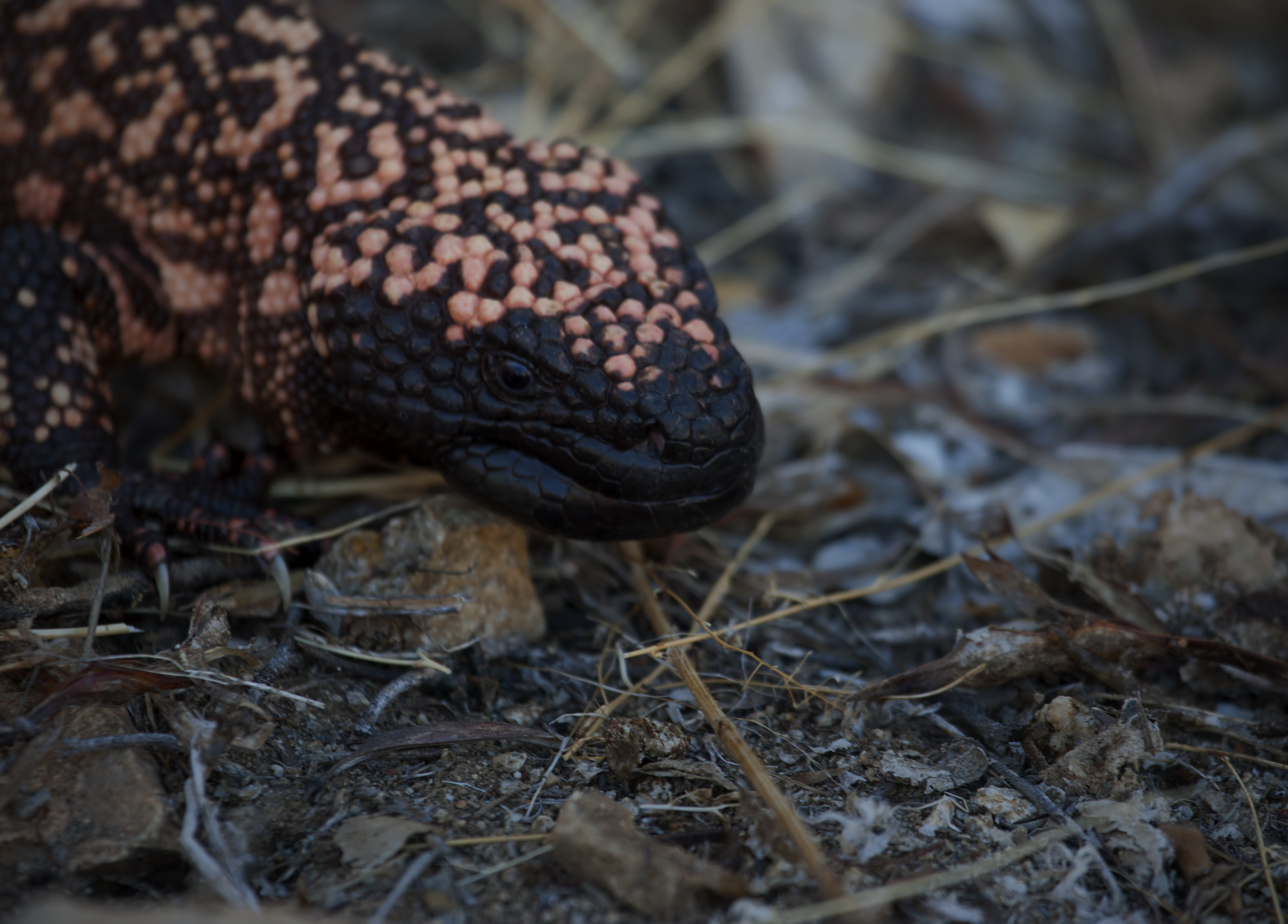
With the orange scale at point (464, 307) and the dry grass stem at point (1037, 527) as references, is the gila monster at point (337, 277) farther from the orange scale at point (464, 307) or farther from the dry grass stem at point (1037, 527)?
the dry grass stem at point (1037, 527)

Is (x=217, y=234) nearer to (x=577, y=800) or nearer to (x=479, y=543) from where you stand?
(x=479, y=543)

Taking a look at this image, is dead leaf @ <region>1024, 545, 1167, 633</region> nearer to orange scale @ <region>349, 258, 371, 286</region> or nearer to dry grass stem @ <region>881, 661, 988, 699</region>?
dry grass stem @ <region>881, 661, 988, 699</region>

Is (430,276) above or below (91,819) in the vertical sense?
above

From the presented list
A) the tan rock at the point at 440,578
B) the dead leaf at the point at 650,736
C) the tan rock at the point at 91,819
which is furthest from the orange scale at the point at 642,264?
the tan rock at the point at 91,819

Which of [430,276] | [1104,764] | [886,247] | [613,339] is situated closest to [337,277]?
[430,276]

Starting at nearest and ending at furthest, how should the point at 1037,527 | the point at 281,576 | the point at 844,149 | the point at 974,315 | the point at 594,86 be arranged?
the point at 281,576, the point at 1037,527, the point at 974,315, the point at 844,149, the point at 594,86

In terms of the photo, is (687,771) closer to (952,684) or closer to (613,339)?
(952,684)
